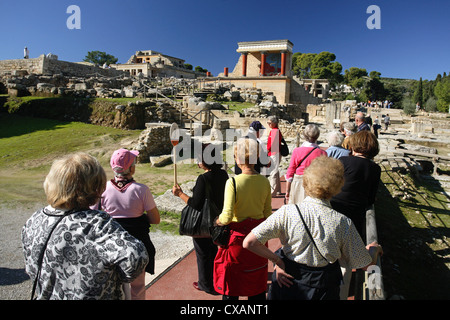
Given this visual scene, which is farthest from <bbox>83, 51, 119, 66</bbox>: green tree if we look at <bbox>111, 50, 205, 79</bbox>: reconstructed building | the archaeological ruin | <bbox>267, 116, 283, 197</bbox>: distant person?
<bbox>267, 116, 283, 197</bbox>: distant person

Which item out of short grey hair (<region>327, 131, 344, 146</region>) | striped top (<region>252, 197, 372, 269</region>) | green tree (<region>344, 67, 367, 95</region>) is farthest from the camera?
green tree (<region>344, 67, 367, 95</region>)

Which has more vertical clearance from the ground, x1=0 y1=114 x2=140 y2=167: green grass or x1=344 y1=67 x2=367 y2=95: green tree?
x1=344 y1=67 x2=367 y2=95: green tree

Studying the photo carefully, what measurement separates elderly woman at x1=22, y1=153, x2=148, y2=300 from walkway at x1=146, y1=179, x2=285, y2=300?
1.72 metres

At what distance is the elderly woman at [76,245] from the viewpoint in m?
1.67

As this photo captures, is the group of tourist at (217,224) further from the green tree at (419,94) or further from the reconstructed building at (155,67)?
the green tree at (419,94)

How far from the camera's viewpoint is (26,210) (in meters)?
6.71

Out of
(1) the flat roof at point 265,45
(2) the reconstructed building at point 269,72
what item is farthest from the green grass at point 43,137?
(1) the flat roof at point 265,45

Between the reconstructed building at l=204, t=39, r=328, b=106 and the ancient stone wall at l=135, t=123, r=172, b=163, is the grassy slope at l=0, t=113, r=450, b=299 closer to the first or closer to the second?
the ancient stone wall at l=135, t=123, r=172, b=163

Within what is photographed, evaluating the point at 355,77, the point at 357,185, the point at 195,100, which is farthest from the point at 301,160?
the point at 355,77

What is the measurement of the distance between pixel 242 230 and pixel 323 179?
94 centimetres

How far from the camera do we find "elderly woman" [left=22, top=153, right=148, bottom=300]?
5.49 ft

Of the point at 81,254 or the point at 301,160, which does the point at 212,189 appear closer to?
the point at 81,254

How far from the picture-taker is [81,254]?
1.68 metres
